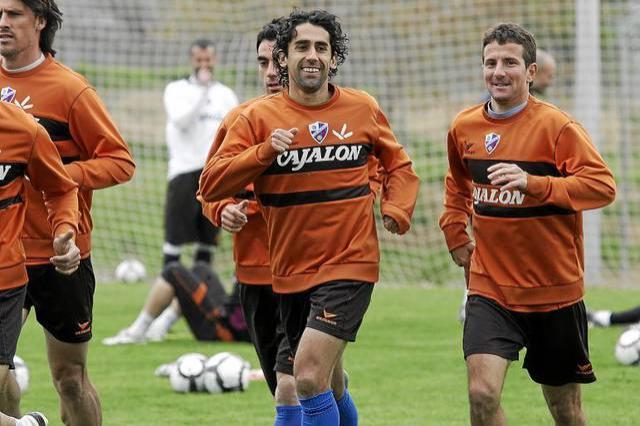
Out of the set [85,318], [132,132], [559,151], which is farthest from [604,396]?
[132,132]

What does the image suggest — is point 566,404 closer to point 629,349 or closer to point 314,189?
point 314,189

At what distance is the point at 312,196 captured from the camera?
6566 millimetres

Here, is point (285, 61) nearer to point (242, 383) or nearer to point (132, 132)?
point (242, 383)

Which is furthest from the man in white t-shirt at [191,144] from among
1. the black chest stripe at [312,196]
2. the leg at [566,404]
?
the leg at [566,404]

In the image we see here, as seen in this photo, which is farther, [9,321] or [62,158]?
[62,158]

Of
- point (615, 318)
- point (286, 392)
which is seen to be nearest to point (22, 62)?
point (286, 392)

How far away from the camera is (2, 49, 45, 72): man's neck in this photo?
22.5 ft

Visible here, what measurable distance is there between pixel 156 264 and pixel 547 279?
37.4 feet

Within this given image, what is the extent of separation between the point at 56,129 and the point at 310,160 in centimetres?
123

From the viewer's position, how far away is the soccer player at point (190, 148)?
12969 mm

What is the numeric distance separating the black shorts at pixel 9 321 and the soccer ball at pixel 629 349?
5.33 m

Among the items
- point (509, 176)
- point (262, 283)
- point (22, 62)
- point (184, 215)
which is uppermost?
point (22, 62)

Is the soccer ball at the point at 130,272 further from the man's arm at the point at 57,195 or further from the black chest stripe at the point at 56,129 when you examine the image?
the man's arm at the point at 57,195

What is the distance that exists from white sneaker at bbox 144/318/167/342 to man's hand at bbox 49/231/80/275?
235 inches
